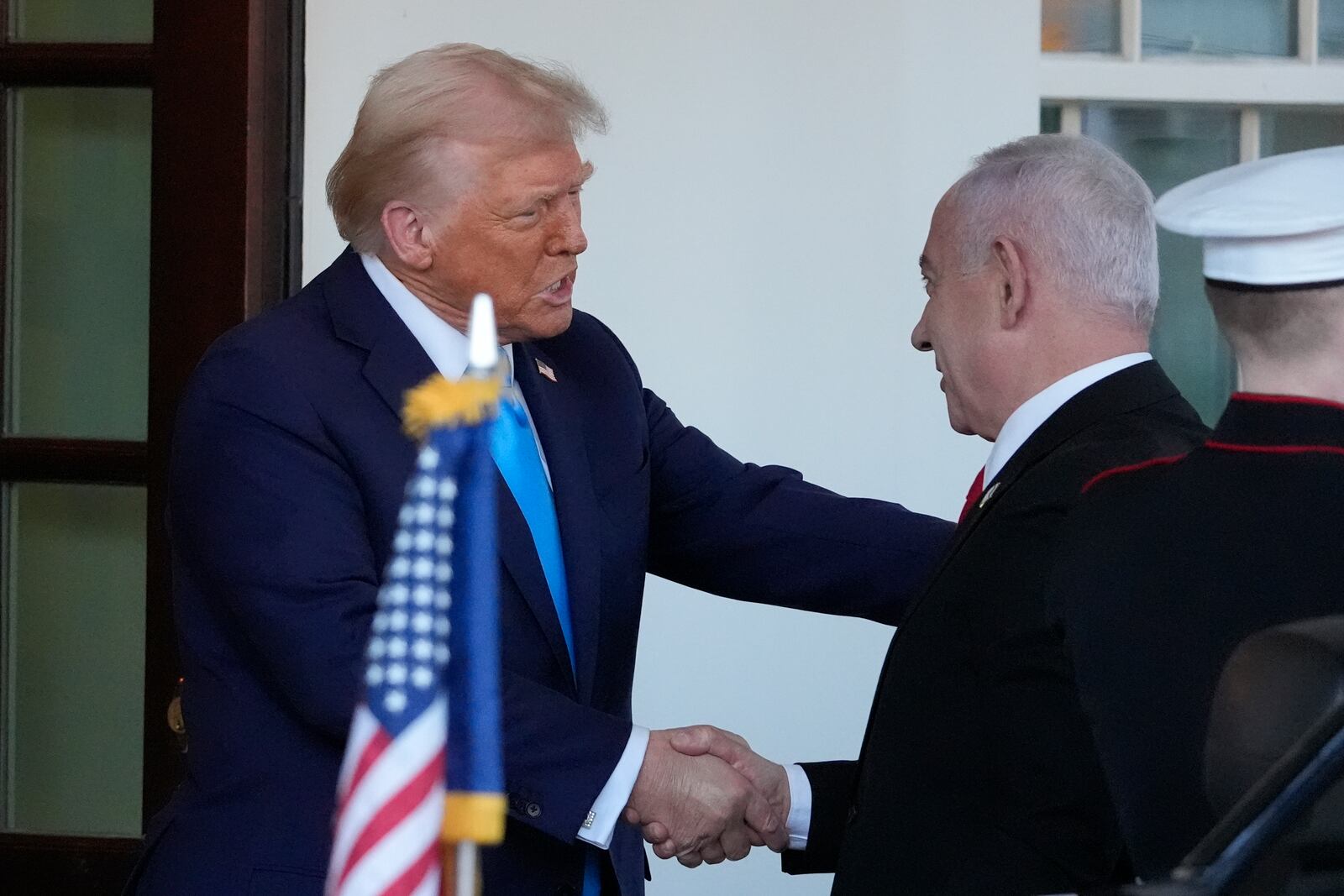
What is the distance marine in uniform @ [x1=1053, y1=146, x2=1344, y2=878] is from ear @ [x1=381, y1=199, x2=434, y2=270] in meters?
1.07

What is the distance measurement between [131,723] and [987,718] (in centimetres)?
214

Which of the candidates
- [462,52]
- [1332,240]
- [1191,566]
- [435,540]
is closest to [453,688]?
[435,540]

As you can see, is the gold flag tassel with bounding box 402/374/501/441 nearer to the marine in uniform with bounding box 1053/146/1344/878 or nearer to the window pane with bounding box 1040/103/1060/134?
the marine in uniform with bounding box 1053/146/1344/878

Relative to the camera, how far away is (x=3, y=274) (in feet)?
11.2

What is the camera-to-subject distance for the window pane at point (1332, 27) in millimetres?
3971

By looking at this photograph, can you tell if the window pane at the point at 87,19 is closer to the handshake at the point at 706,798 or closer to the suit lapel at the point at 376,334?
the suit lapel at the point at 376,334

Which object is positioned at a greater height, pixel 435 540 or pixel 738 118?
pixel 738 118

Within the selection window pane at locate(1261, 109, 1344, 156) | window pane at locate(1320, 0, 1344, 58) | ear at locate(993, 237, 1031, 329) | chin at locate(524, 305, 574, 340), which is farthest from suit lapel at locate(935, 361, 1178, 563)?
window pane at locate(1320, 0, 1344, 58)

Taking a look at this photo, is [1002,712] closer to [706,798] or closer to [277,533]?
[706,798]

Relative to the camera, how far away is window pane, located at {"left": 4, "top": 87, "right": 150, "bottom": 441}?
3408 millimetres

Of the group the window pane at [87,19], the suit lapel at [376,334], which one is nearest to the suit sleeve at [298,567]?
the suit lapel at [376,334]

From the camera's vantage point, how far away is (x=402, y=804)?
1286mm

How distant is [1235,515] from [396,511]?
1093 millimetres

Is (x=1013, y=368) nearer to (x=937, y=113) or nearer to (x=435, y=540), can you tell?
(x=435, y=540)
